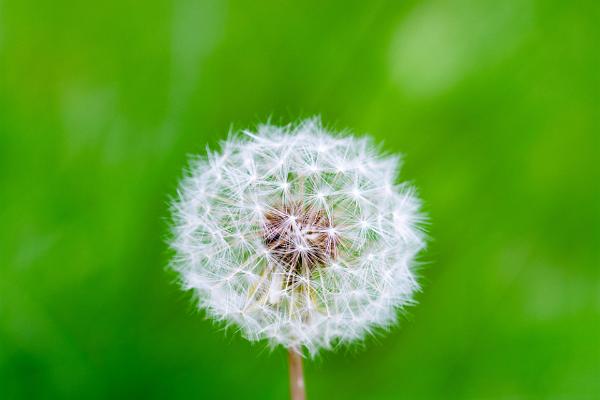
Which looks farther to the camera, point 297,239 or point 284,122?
point 284,122

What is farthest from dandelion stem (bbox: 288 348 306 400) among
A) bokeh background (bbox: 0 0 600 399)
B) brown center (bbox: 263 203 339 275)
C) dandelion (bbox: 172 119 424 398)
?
bokeh background (bbox: 0 0 600 399)

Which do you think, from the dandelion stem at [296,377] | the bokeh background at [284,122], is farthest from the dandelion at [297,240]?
the bokeh background at [284,122]

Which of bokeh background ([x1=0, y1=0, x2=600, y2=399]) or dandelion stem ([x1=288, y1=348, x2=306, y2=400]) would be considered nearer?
dandelion stem ([x1=288, y1=348, x2=306, y2=400])

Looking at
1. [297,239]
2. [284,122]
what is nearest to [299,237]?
[297,239]

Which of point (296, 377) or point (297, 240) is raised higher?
point (297, 240)

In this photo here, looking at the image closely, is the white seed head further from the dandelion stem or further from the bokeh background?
the bokeh background

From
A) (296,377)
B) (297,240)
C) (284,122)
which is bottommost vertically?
(296,377)

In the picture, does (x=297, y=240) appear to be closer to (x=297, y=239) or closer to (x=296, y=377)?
(x=297, y=239)

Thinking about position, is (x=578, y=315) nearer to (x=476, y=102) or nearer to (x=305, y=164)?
(x=476, y=102)
